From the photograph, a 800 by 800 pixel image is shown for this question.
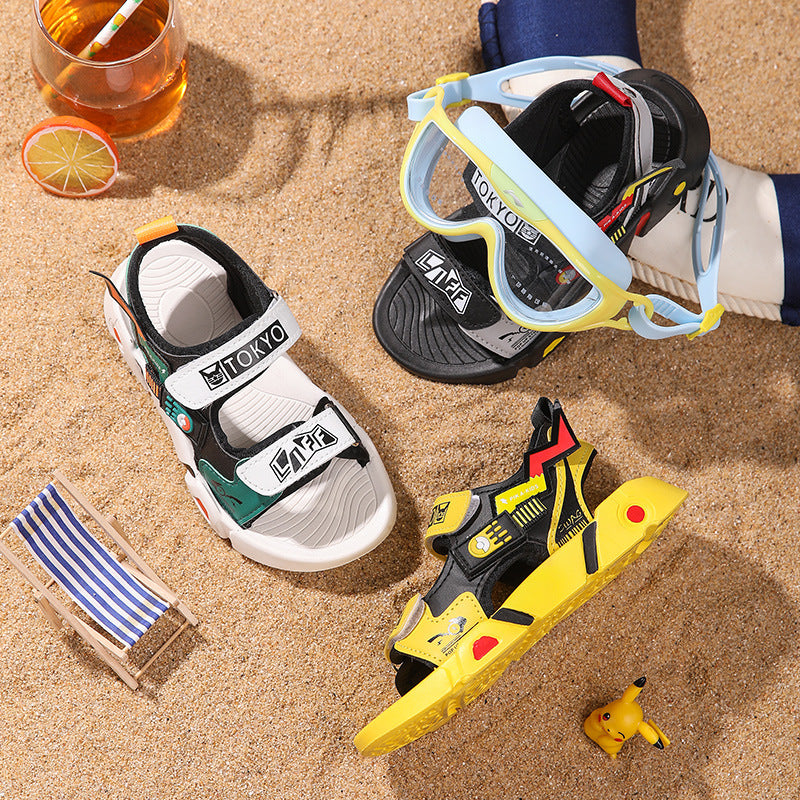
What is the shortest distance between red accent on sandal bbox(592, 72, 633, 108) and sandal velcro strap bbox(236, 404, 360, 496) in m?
0.76

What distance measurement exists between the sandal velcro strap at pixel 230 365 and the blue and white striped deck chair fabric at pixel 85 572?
12.5 inches

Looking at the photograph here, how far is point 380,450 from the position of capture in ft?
5.61

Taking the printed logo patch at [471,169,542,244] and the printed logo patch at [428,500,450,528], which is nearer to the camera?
the printed logo patch at [471,169,542,244]

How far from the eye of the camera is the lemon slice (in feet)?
5.29

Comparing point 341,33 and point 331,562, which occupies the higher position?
point 341,33

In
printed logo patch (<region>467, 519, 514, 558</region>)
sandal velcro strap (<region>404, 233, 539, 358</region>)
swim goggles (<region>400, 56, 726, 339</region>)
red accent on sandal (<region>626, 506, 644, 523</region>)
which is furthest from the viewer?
sandal velcro strap (<region>404, 233, 539, 358</region>)

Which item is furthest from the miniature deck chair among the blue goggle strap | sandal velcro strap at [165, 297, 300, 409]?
the blue goggle strap

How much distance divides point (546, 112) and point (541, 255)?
0.27m

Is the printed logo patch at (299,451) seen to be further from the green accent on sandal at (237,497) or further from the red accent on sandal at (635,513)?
the red accent on sandal at (635,513)

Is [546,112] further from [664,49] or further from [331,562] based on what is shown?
[331,562]

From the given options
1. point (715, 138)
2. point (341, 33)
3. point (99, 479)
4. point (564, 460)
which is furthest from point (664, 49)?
point (99, 479)

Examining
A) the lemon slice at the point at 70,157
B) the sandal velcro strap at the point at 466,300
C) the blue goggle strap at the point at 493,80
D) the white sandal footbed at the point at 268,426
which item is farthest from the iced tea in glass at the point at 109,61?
the sandal velcro strap at the point at 466,300

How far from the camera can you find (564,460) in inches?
62.6

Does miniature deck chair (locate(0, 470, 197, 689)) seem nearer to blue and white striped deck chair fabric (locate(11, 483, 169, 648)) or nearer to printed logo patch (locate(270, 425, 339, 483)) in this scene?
blue and white striped deck chair fabric (locate(11, 483, 169, 648))
